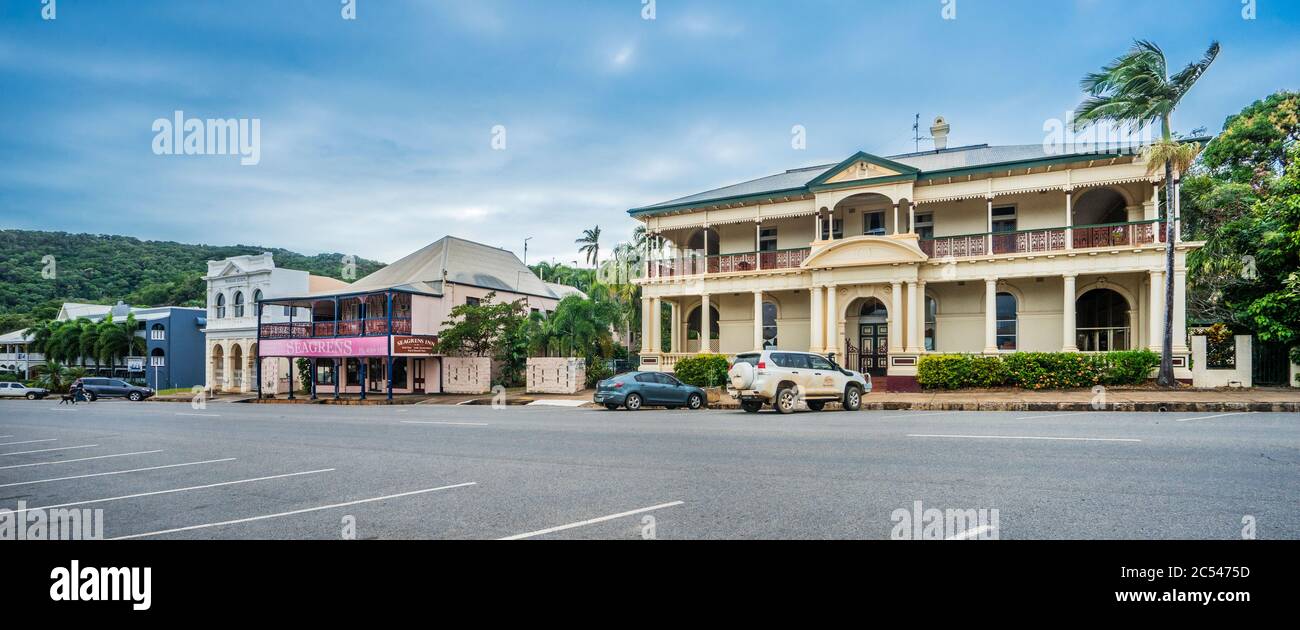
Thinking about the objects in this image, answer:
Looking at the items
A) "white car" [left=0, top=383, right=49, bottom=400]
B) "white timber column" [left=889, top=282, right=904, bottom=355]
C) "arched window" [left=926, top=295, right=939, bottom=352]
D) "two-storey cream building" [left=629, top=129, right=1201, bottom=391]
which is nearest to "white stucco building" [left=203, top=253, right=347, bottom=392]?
"white car" [left=0, top=383, right=49, bottom=400]

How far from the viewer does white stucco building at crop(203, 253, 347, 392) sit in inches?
1662

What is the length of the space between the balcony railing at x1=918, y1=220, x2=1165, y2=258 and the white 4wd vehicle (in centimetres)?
936

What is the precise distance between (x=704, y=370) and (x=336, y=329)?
18972 millimetres

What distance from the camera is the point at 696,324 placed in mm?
34719

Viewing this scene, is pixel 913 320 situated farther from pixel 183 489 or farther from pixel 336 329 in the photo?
pixel 336 329

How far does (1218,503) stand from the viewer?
6.26m

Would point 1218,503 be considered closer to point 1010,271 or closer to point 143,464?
point 143,464

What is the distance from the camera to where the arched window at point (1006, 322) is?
26.0m

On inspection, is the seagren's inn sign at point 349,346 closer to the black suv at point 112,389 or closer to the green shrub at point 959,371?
the black suv at point 112,389

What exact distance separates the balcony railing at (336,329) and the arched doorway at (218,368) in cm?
1020

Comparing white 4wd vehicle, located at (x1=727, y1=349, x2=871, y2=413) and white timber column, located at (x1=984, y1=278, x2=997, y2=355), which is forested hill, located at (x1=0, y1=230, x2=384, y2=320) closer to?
white 4wd vehicle, located at (x1=727, y1=349, x2=871, y2=413)

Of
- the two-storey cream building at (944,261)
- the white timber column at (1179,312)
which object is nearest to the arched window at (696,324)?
the two-storey cream building at (944,261)
